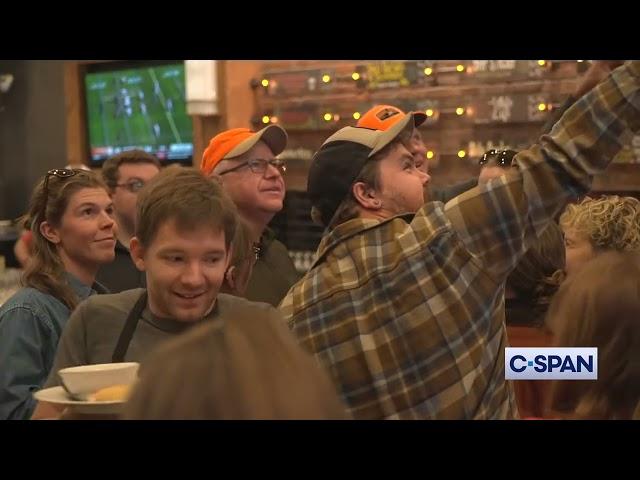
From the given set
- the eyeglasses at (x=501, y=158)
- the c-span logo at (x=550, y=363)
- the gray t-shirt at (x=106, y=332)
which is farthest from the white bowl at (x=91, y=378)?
the eyeglasses at (x=501, y=158)

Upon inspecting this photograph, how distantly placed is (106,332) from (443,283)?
1.81ft

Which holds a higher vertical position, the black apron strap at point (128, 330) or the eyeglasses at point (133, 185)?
the eyeglasses at point (133, 185)

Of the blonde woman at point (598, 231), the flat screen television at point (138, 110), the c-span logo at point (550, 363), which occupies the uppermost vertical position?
the flat screen television at point (138, 110)

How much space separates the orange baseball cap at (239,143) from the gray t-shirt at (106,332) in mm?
661

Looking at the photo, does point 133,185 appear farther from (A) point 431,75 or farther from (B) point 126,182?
(A) point 431,75

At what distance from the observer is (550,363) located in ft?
6.43

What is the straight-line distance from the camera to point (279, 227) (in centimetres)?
313

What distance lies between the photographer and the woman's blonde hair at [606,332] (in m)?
1.89

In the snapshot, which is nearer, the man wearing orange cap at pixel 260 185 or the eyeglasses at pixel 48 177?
the eyeglasses at pixel 48 177

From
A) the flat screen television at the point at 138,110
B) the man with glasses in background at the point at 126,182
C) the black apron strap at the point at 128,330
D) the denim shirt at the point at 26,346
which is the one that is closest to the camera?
the black apron strap at the point at 128,330

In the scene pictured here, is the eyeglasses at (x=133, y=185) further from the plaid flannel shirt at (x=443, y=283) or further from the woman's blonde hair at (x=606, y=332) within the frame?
the woman's blonde hair at (x=606, y=332)
